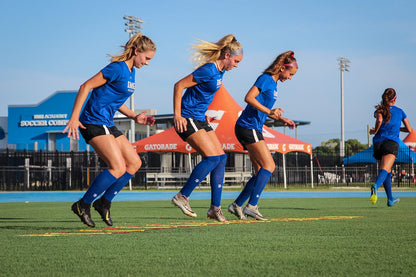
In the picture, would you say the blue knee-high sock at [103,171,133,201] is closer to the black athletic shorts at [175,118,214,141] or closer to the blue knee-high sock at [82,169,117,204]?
the blue knee-high sock at [82,169,117,204]

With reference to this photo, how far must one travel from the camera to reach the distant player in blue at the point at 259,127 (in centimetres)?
731

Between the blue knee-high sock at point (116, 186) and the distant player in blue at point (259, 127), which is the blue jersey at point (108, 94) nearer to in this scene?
the blue knee-high sock at point (116, 186)

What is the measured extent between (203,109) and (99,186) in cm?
157

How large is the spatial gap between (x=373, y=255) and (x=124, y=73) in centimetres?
339

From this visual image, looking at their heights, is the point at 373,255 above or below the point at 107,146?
below

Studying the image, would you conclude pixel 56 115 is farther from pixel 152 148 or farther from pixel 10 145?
pixel 152 148

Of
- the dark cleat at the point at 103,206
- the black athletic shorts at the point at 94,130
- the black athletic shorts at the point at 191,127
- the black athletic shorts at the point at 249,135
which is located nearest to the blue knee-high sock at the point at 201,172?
the black athletic shorts at the point at 191,127

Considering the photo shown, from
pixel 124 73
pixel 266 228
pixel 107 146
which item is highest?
pixel 124 73

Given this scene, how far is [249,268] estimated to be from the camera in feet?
11.0

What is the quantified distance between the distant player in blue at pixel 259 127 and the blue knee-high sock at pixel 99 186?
1.85 metres

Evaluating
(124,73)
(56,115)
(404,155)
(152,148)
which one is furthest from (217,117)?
(56,115)

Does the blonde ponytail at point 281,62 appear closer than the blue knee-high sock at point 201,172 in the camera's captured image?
No

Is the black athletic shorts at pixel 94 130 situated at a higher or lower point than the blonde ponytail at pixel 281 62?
lower

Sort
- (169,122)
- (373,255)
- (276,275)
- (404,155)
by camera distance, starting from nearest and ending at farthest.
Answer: (276,275)
(373,255)
(404,155)
(169,122)
